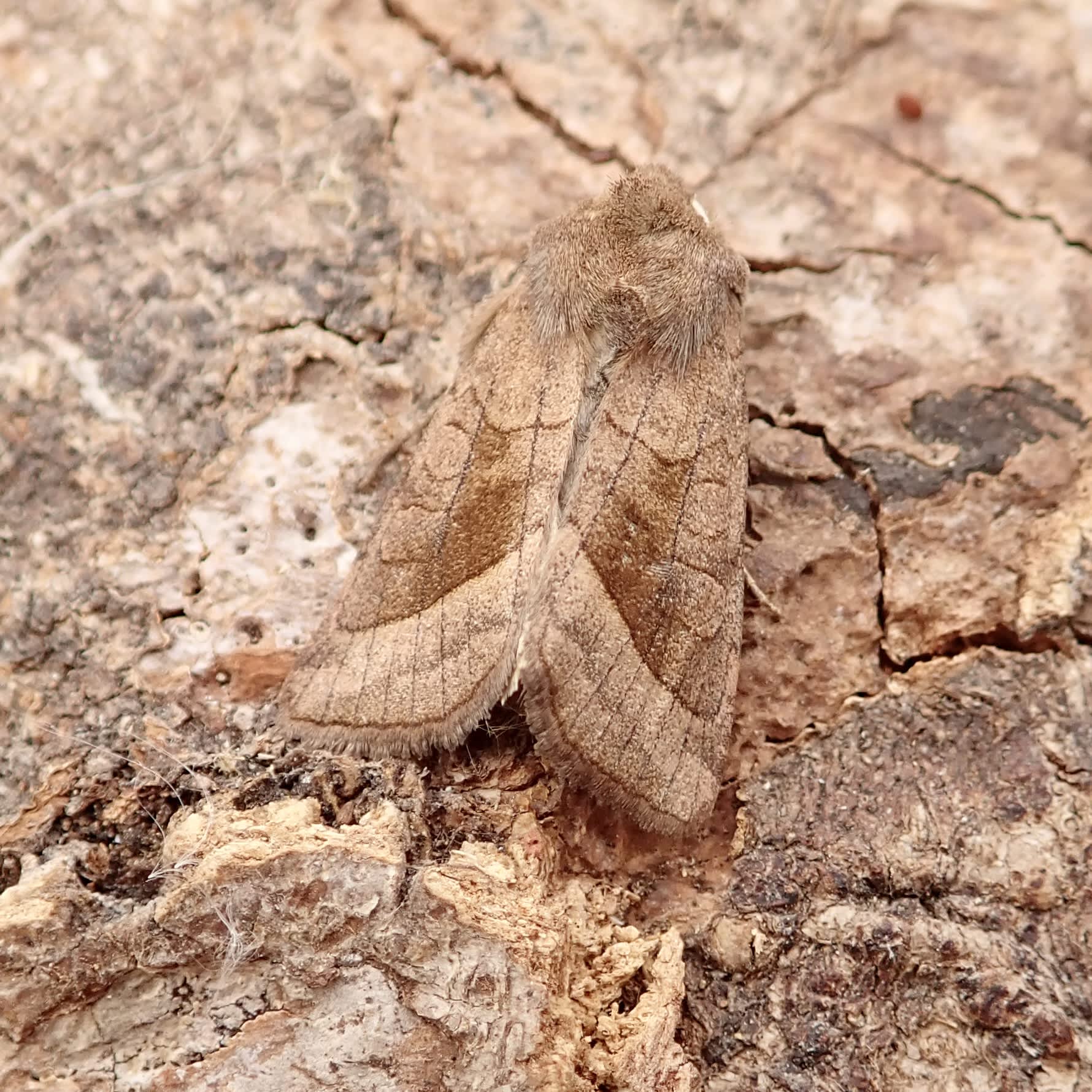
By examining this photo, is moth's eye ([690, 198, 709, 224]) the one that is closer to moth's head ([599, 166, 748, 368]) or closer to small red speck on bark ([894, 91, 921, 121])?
moth's head ([599, 166, 748, 368])

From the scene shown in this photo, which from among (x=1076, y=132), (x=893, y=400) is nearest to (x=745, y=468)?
(x=893, y=400)

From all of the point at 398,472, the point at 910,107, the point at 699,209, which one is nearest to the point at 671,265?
the point at 699,209

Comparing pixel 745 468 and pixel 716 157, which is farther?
pixel 716 157

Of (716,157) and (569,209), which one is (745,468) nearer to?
(569,209)

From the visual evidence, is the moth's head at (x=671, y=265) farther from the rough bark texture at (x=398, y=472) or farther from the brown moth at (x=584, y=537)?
the rough bark texture at (x=398, y=472)

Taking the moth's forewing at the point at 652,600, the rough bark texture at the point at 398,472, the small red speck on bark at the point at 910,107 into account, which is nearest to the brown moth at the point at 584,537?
the moth's forewing at the point at 652,600
